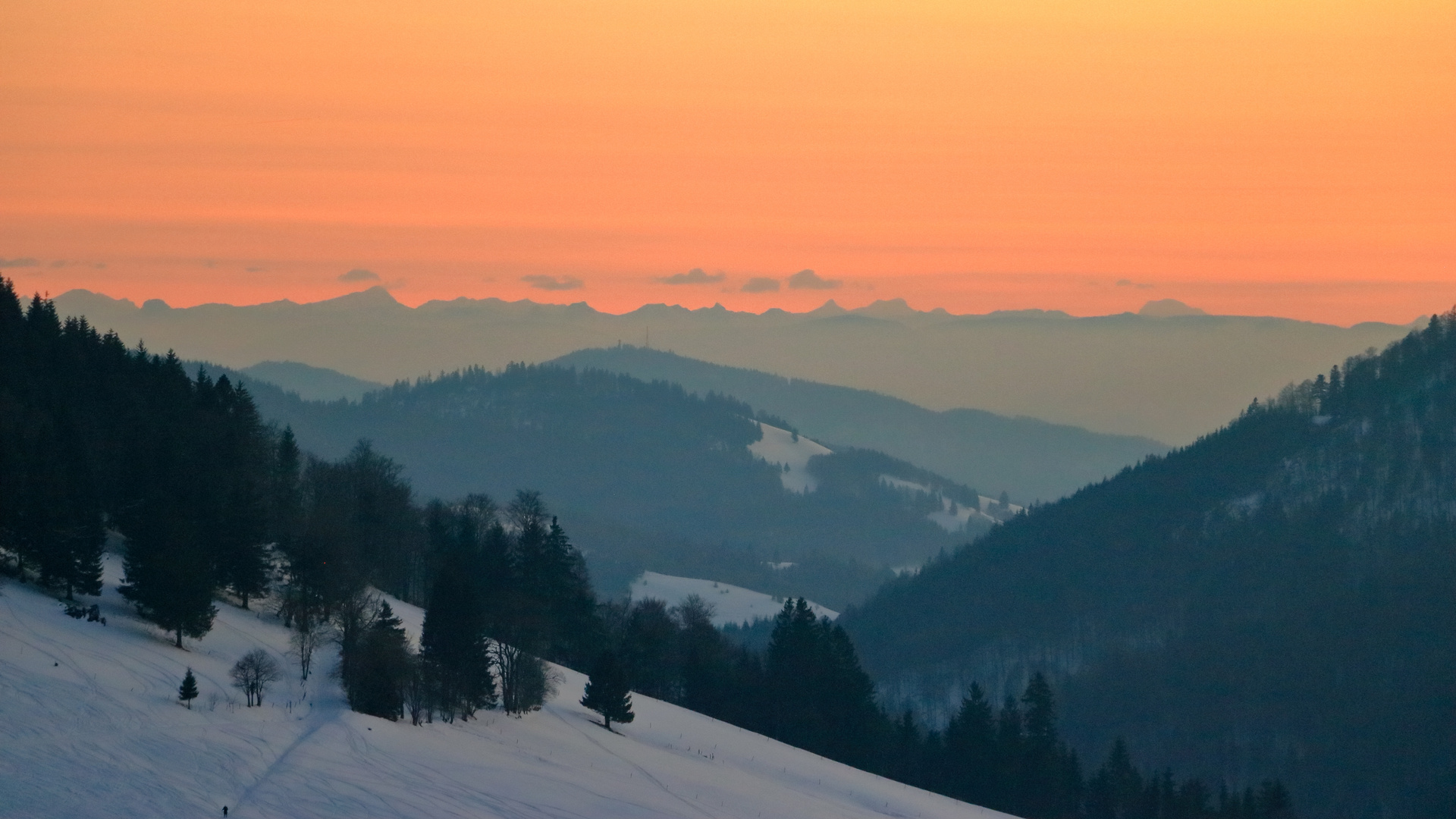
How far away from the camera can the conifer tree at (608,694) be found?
63.3m

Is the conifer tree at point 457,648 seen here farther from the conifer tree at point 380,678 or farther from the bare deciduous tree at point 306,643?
the bare deciduous tree at point 306,643

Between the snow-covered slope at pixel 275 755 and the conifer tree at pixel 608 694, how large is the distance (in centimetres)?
74

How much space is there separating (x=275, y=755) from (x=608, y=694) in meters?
21.5

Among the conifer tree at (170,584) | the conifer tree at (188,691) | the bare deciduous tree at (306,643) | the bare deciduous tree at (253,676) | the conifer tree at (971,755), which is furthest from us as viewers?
the conifer tree at (971,755)

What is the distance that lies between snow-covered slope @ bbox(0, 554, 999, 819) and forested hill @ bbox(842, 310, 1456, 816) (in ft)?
295

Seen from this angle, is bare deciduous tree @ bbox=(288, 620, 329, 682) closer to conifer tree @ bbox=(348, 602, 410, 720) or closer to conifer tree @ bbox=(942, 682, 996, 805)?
conifer tree @ bbox=(348, 602, 410, 720)

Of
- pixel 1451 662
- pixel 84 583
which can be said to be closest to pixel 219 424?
pixel 84 583

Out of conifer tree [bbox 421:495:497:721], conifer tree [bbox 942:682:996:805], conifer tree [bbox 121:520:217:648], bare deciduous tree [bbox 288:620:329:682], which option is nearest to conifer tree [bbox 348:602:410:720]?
conifer tree [bbox 421:495:497:721]

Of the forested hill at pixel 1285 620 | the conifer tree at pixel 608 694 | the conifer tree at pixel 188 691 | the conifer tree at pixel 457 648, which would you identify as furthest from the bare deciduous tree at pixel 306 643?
the forested hill at pixel 1285 620

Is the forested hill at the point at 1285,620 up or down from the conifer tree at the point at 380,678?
down

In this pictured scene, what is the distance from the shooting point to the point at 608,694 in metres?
63.3

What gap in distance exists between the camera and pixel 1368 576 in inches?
6437

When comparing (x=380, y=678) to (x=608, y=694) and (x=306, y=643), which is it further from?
(x=608, y=694)

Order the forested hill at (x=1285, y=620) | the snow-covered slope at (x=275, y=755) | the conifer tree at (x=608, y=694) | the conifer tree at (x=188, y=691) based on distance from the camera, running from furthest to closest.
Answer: the forested hill at (x=1285, y=620) < the conifer tree at (x=608, y=694) < the conifer tree at (x=188, y=691) < the snow-covered slope at (x=275, y=755)
